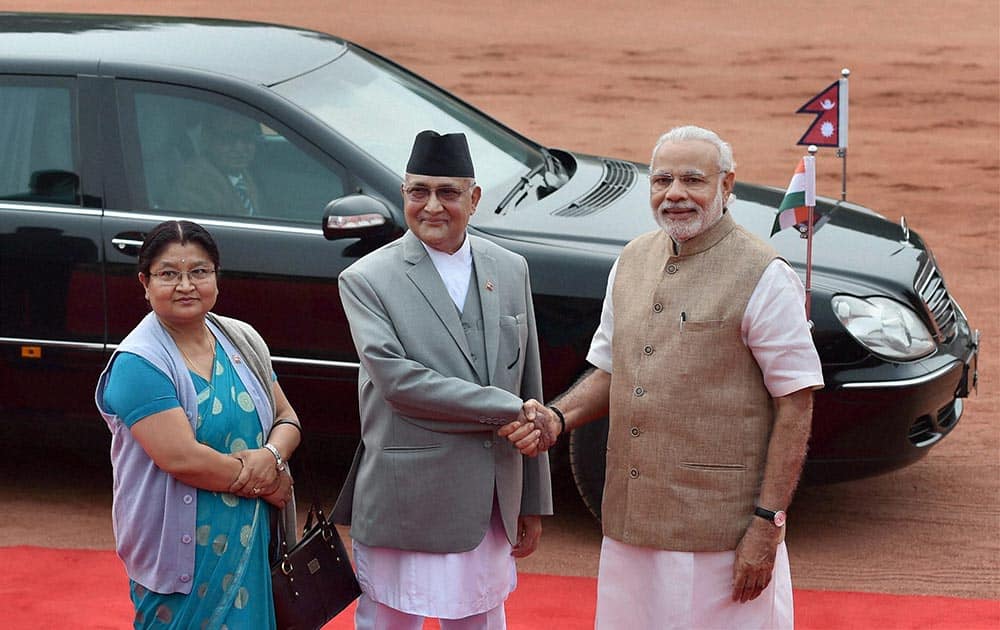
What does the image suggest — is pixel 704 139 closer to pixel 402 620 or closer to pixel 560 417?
pixel 560 417

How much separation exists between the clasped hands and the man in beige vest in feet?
1.99

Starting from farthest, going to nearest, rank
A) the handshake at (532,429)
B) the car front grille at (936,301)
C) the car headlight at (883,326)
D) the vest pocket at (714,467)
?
the car front grille at (936,301) < the car headlight at (883,326) < the handshake at (532,429) < the vest pocket at (714,467)

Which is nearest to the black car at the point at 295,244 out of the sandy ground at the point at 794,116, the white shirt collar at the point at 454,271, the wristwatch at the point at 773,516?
the sandy ground at the point at 794,116

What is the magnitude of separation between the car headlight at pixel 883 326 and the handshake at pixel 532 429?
2056 millimetres

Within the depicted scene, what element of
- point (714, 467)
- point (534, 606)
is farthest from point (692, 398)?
point (534, 606)

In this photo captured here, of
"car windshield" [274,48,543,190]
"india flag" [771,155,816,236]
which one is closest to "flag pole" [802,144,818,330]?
"india flag" [771,155,816,236]

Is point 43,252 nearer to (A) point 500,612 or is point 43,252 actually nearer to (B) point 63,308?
(B) point 63,308

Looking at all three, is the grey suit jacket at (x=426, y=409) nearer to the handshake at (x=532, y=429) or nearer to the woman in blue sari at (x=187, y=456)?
the handshake at (x=532, y=429)

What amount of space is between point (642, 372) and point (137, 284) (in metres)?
2.71

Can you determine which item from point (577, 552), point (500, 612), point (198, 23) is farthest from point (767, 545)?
point (198, 23)

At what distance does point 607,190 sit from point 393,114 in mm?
964

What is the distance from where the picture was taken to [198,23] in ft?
22.1

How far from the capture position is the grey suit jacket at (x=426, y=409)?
11.8ft

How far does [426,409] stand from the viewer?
3.60 m
